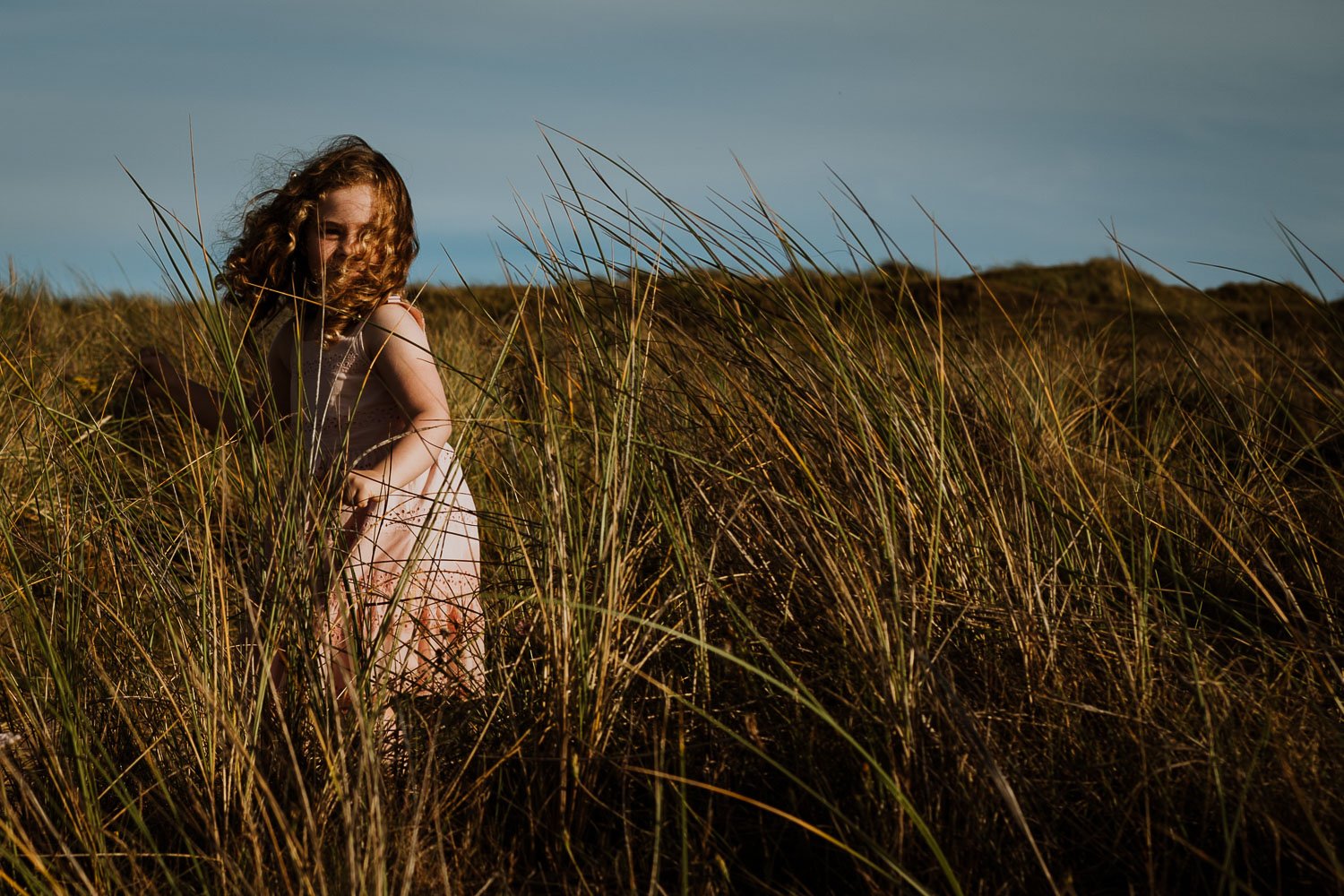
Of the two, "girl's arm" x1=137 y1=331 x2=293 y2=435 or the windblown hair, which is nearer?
"girl's arm" x1=137 y1=331 x2=293 y2=435

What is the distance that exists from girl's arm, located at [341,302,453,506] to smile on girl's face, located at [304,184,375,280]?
0.17 m

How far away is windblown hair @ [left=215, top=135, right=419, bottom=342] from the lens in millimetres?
1910

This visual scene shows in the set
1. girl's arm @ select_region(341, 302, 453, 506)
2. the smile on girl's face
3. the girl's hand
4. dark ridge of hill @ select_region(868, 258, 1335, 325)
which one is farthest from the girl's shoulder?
dark ridge of hill @ select_region(868, 258, 1335, 325)

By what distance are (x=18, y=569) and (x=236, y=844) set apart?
50 cm

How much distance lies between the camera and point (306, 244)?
1975 mm

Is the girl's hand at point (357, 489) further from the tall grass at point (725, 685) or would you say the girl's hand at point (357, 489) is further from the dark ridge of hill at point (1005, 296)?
the dark ridge of hill at point (1005, 296)

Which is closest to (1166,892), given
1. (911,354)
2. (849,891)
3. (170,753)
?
(849,891)

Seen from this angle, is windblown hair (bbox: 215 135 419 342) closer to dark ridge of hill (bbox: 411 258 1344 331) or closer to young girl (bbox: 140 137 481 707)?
young girl (bbox: 140 137 481 707)

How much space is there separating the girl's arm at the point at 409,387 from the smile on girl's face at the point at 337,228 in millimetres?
166

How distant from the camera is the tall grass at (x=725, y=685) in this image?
103cm

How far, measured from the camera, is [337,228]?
1953mm

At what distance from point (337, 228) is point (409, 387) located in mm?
426

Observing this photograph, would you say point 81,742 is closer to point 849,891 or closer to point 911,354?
point 849,891

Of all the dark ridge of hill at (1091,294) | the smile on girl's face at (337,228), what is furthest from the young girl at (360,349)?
the dark ridge of hill at (1091,294)
